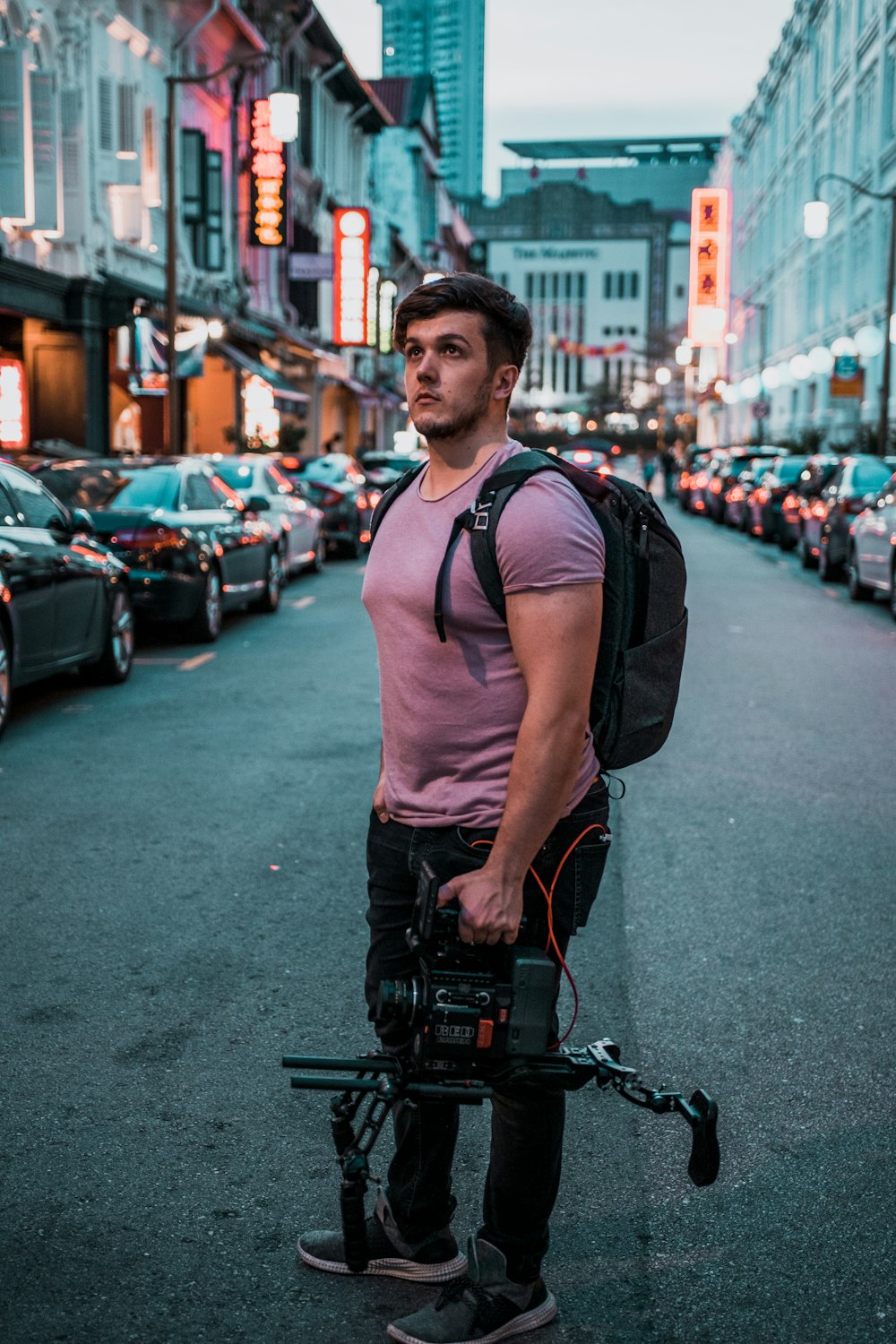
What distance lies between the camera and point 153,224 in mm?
30375

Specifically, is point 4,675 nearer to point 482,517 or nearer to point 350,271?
point 482,517

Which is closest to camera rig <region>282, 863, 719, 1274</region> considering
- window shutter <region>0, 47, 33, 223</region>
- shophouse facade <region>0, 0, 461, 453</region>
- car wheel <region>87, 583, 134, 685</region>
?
car wheel <region>87, 583, 134, 685</region>

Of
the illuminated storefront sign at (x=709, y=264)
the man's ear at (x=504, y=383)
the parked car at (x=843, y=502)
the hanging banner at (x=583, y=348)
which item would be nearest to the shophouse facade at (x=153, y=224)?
the parked car at (x=843, y=502)

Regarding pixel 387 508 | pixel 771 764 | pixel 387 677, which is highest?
pixel 387 508

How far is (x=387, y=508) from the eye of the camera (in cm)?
321

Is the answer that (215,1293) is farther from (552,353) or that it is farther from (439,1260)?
(552,353)

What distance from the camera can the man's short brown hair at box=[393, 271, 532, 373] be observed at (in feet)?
9.82

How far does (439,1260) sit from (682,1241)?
55 centimetres

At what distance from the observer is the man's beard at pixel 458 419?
302 cm

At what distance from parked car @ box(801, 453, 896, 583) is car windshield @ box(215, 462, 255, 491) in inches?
300

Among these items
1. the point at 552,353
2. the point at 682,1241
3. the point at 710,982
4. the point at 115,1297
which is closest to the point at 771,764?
the point at 710,982

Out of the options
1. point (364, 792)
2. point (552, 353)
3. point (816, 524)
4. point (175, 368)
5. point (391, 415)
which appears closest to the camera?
point (364, 792)

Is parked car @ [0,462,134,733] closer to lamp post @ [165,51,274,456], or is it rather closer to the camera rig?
the camera rig

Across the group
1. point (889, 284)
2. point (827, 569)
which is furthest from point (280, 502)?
point (889, 284)
